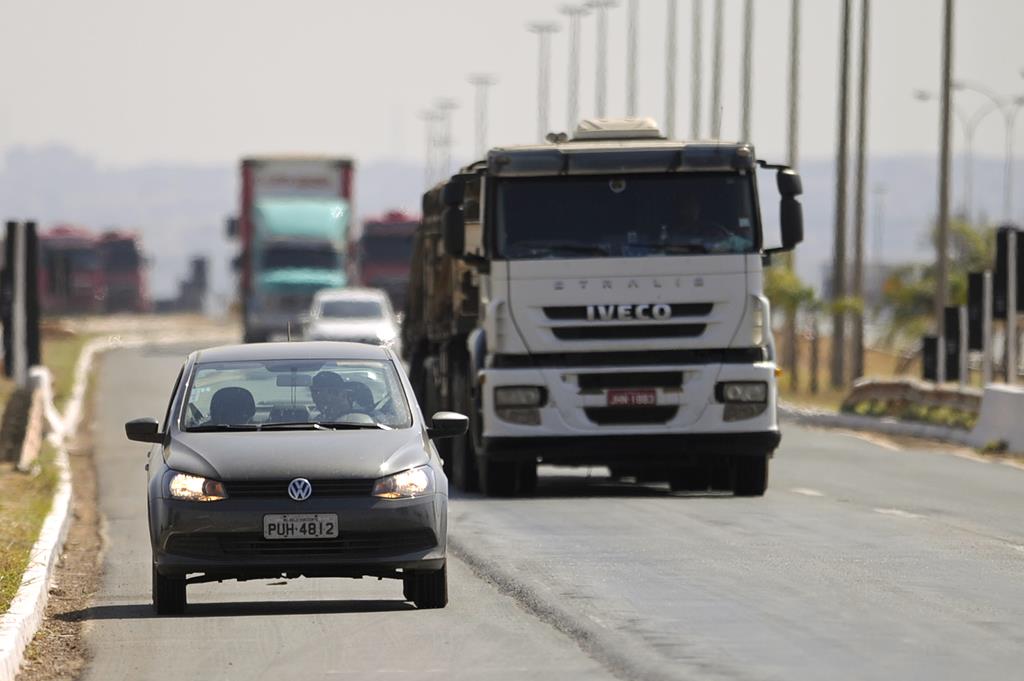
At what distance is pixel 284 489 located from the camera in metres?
12.9

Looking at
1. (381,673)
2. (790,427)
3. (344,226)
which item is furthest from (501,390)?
(344,226)

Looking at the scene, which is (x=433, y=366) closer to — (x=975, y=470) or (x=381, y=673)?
(x=975, y=470)

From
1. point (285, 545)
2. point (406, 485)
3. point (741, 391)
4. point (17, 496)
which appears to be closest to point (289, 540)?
point (285, 545)

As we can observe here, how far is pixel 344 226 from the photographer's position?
5869cm

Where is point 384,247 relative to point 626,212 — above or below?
below

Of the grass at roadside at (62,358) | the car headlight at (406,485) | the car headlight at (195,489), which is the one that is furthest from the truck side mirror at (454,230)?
the grass at roadside at (62,358)

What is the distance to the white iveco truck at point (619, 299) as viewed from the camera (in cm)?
2116

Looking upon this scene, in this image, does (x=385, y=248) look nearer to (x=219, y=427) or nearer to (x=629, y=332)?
(x=629, y=332)

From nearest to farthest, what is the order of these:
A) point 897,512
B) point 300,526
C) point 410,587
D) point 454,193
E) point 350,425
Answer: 1. point 300,526
2. point 350,425
3. point 410,587
4. point 897,512
5. point 454,193

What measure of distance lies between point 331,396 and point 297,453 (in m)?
0.84

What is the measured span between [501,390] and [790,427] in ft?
60.2

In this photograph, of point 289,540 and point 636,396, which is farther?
point 636,396

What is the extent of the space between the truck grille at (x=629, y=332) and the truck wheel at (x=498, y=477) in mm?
1717

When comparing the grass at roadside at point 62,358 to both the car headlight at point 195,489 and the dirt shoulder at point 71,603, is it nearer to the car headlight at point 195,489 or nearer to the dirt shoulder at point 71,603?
the dirt shoulder at point 71,603
